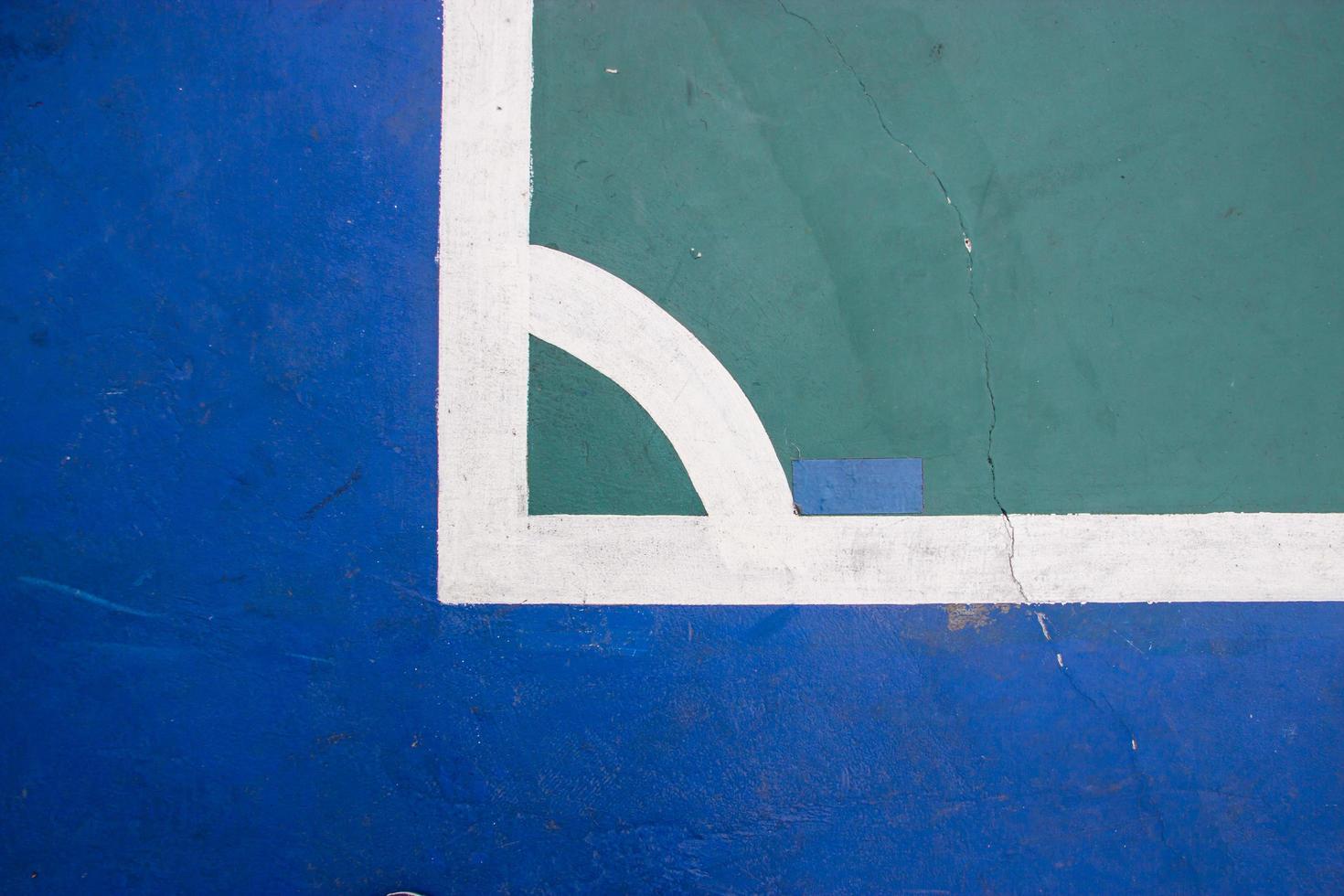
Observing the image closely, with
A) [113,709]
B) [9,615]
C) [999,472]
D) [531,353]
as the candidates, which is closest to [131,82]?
[531,353]

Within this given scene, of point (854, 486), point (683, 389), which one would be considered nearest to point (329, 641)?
point (683, 389)

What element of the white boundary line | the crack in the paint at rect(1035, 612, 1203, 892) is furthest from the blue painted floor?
the white boundary line

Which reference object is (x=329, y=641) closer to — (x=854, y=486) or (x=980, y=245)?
(x=854, y=486)

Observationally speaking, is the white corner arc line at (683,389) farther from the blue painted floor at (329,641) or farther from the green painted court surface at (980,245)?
the blue painted floor at (329,641)

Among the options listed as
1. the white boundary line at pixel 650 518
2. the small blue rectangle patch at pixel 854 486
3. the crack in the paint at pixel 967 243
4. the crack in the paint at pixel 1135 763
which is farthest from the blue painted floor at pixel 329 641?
the crack in the paint at pixel 967 243

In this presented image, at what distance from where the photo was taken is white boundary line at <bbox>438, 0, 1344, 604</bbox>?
324 centimetres

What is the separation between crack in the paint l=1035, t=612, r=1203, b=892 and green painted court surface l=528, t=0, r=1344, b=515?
75 cm

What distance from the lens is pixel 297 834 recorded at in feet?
10.6

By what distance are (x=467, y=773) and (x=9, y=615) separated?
218cm

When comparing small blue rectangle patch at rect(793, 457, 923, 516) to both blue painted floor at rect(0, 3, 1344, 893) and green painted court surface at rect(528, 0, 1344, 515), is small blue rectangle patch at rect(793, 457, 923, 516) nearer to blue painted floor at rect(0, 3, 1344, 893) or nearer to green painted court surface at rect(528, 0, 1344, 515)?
green painted court surface at rect(528, 0, 1344, 515)

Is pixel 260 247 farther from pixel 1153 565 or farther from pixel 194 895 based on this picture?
pixel 1153 565

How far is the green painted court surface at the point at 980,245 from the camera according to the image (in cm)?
327

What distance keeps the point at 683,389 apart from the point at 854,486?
90 centimetres

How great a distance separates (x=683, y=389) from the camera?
3.27m
